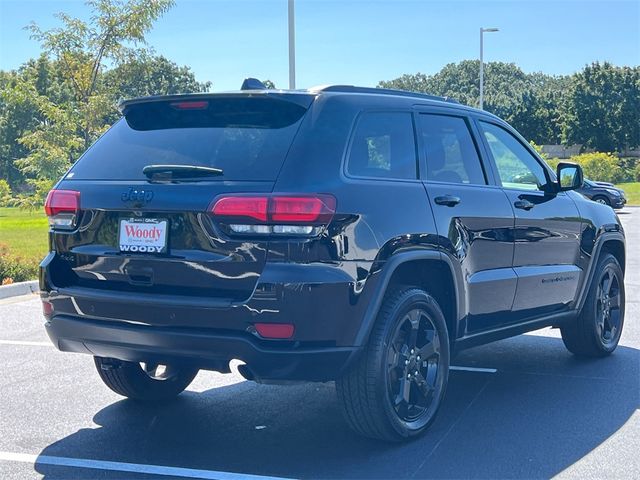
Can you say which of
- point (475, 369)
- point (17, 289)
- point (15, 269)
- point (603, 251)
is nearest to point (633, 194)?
point (15, 269)

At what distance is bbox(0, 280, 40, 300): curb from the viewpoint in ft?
35.0

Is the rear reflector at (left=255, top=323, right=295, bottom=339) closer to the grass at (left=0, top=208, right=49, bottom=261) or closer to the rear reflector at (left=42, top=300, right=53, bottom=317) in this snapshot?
the rear reflector at (left=42, top=300, right=53, bottom=317)

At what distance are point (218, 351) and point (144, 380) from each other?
5.32ft

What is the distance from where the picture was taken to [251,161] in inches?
173

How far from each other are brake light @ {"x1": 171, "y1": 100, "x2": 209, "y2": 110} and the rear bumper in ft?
4.01

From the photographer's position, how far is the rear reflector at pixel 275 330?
4152 mm

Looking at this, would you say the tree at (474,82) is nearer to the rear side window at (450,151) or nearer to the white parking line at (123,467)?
the rear side window at (450,151)

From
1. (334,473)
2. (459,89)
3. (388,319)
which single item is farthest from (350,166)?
(459,89)

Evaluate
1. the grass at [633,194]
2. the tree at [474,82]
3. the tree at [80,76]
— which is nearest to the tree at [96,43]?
the tree at [80,76]

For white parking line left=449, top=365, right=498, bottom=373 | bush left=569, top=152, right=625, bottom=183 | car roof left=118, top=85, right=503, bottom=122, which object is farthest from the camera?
bush left=569, top=152, right=625, bottom=183

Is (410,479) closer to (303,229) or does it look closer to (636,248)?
(303,229)

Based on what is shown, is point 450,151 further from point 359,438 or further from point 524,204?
point 359,438

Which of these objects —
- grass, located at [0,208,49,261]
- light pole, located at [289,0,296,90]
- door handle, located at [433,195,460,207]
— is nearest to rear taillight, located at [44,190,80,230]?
door handle, located at [433,195,460,207]

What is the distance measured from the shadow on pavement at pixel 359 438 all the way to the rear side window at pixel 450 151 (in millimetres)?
1471
